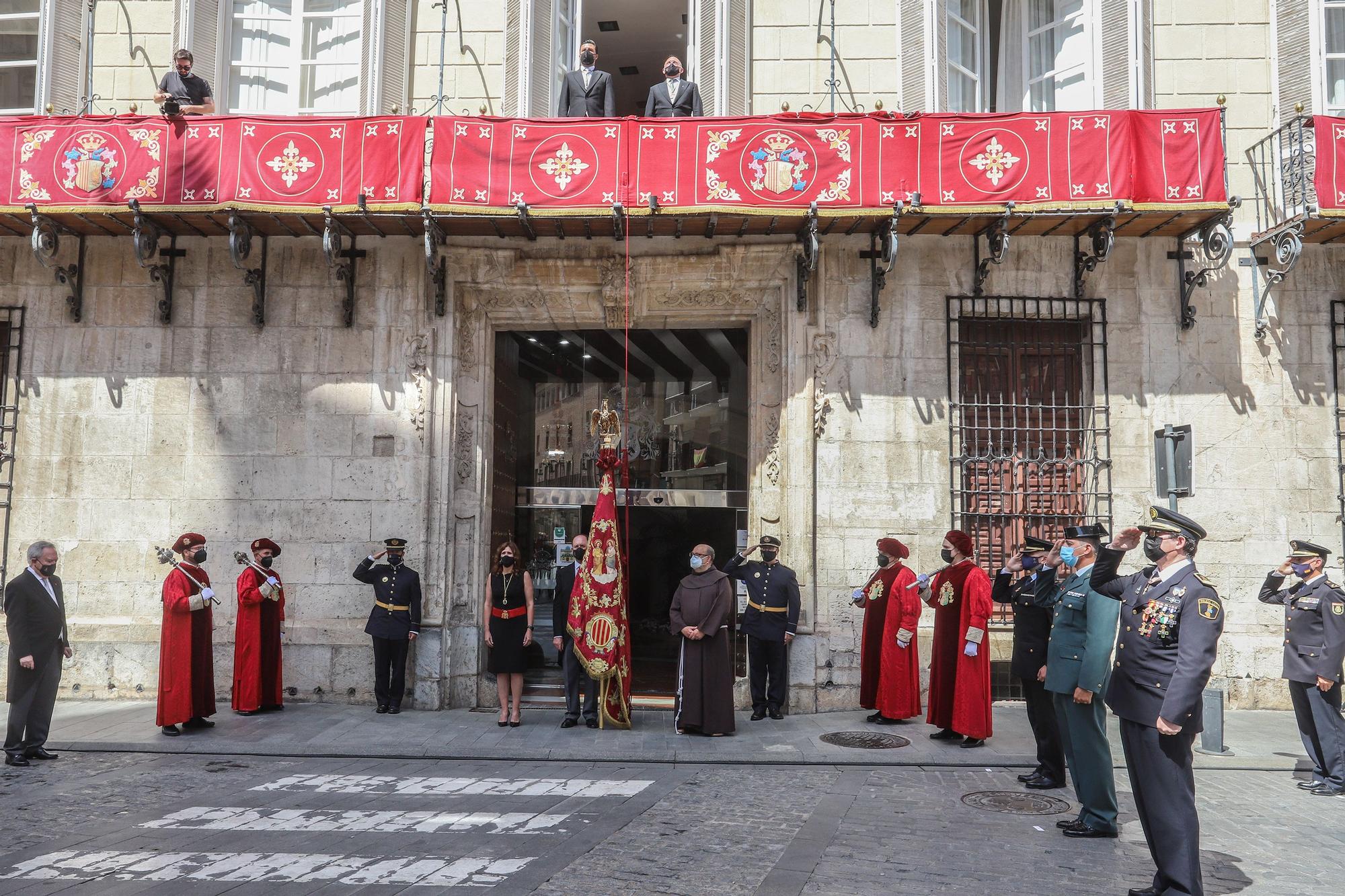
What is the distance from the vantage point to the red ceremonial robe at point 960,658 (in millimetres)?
9266

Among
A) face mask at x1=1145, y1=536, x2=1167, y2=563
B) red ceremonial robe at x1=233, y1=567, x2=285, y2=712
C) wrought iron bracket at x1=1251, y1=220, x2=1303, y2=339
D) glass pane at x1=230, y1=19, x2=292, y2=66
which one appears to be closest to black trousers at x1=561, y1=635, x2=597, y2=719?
red ceremonial robe at x1=233, y1=567, x2=285, y2=712

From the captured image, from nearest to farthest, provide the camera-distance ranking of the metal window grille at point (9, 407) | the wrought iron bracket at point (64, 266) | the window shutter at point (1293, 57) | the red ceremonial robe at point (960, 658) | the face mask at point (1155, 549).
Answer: the face mask at point (1155, 549) < the red ceremonial robe at point (960, 658) < the wrought iron bracket at point (64, 266) < the metal window grille at point (9, 407) < the window shutter at point (1293, 57)

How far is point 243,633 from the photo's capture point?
10.8m

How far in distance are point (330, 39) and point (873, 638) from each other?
34.1 ft

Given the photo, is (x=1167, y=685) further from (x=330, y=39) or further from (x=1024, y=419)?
(x=330, y=39)

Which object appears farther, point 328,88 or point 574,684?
point 328,88

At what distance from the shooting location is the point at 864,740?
9.63m

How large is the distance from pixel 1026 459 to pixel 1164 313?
243cm

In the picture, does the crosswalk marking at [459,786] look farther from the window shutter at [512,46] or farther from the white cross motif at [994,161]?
the window shutter at [512,46]

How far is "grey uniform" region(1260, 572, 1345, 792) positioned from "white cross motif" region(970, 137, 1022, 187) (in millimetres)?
5103

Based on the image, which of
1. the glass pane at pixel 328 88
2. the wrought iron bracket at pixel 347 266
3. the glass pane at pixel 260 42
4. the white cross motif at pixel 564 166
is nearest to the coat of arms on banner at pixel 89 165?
the wrought iron bracket at pixel 347 266

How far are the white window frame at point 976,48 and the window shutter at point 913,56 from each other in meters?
0.47

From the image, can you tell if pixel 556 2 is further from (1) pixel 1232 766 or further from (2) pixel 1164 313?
(1) pixel 1232 766

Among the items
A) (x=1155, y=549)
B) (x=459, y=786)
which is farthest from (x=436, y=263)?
(x=1155, y=549)
